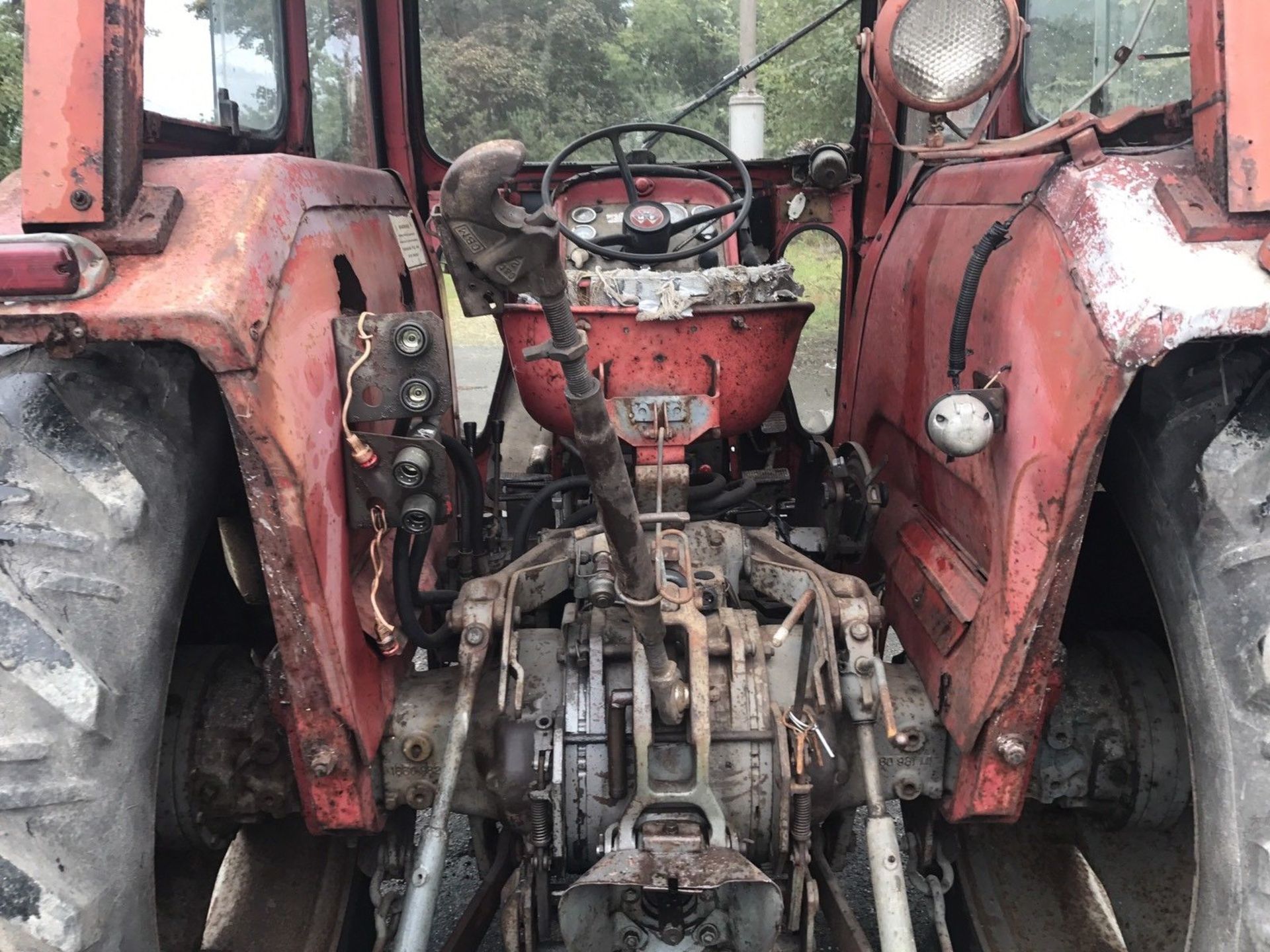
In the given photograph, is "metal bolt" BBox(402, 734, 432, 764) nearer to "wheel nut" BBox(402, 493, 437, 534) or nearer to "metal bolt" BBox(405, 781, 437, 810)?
"metal bolt" BBox(405, 781, 437, 810)

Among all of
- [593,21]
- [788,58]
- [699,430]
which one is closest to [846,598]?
[699,430]

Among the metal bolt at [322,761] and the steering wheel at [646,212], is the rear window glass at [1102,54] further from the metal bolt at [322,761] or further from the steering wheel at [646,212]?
the metal bolt at [322,761]

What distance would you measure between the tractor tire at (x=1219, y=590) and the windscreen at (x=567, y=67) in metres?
1.88

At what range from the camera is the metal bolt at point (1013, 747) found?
1463 mm

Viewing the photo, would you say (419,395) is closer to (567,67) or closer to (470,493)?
(470,493)

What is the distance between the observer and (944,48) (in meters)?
1.58

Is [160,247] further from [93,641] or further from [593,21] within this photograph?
[593,21]

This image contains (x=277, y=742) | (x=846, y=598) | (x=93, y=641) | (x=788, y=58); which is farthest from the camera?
(x=788, y=58)

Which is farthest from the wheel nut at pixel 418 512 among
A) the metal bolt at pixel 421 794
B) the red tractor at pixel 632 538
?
the metal bolt at pixel 421 794

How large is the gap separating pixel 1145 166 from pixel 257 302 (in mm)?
1135

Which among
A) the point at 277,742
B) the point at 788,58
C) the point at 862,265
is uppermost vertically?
the point at 788,58

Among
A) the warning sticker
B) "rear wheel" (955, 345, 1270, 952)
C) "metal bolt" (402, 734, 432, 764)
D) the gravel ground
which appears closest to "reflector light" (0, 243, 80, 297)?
"metal bolt" (402, 734, 432, 764)

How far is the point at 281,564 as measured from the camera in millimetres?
1297

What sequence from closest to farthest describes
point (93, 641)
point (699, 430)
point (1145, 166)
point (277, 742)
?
point (93, 641) → point (1145, 166) → point (277, 742) → point (699, 430)
